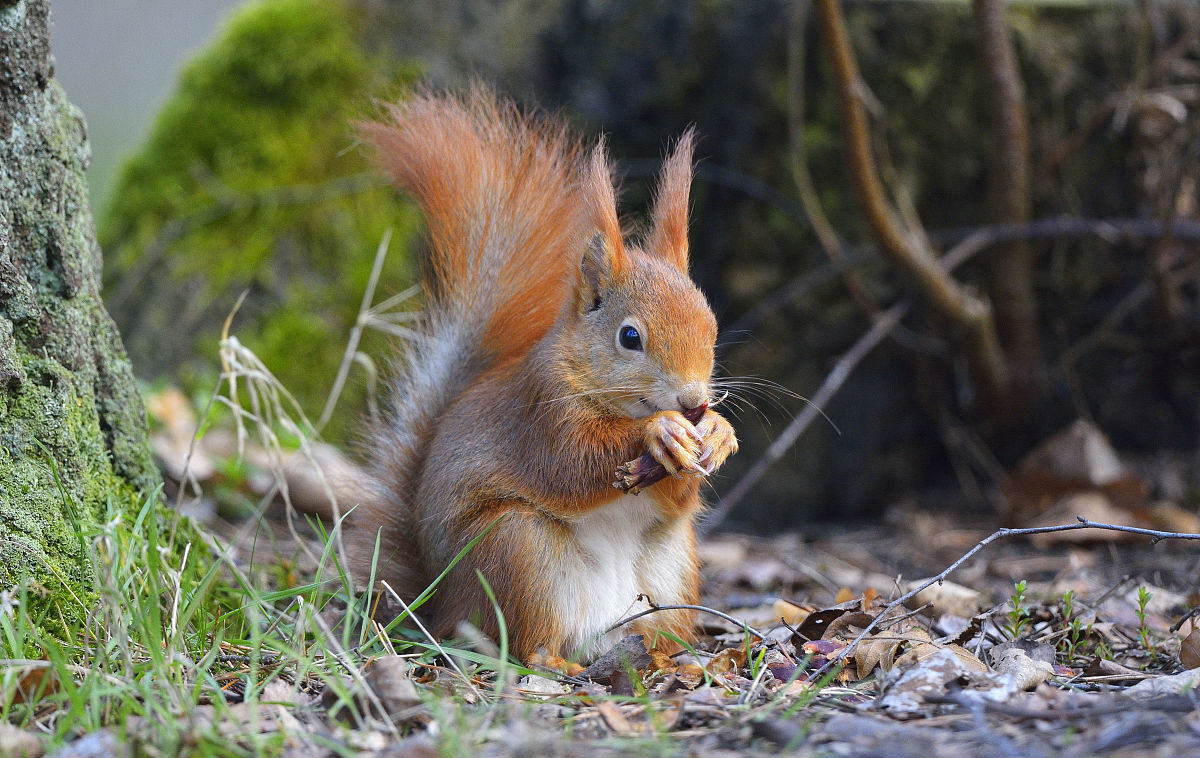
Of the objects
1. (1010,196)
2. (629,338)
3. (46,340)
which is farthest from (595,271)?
(1010,196)

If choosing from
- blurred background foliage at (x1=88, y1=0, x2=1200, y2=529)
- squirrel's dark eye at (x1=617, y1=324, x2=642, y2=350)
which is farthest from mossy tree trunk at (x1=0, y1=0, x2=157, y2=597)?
blurred background foliage at (x1=88, y1=0, x2=1200, y2=529)

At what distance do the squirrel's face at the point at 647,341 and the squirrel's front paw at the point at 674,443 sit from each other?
0.25 ft

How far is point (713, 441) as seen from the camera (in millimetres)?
1804

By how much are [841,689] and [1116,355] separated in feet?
8.55

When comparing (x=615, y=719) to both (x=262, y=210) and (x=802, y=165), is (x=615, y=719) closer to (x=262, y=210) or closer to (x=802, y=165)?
(x=802, y=165)

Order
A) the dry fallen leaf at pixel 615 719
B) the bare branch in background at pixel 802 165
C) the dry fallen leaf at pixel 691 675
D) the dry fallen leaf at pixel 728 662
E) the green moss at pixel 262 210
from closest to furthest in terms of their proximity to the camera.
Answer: the dry fallen leaf at pixel 615 719
the dry fallen leaf at pixel 691 675
the dry fallen leaf at pixel 728 662
the bare branch in background at pixel 802 165
the green moss at pixel 262 210

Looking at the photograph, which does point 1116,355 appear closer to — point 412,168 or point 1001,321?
point 1001,321

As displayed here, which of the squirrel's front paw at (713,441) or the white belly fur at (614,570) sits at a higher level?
the squirrel's front paw at (713,441)

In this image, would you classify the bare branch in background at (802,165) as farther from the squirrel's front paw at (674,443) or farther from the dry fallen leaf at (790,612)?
the squirrel's front paw at (674,443)

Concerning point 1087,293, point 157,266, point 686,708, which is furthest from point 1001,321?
point 157,266

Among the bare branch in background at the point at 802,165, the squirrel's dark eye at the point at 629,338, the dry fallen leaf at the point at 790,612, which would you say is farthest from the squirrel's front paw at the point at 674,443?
the bare branch in background at the point at 802,165

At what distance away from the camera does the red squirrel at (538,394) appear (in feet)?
6.01

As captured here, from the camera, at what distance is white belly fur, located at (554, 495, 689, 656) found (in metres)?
1.87

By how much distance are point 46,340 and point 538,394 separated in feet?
2.97
